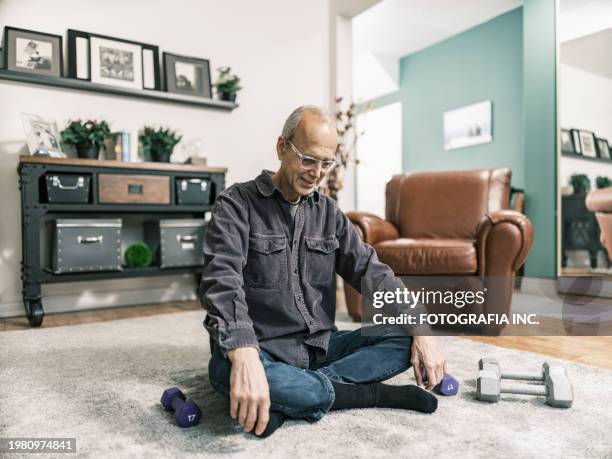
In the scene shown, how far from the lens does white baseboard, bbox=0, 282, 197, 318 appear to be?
118 inches

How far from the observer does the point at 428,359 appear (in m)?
1.29

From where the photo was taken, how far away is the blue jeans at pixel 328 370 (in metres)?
1.15

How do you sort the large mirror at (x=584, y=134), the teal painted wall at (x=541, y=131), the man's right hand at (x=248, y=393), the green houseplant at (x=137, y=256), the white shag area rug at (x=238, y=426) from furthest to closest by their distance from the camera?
the teal painted wall at (x=541, y=131), the large mirror at (x=584, y=134), the green houseplant at (x=137, y=256), the white shag area rug at (x=238, y=426), the man's right hand at (x=248, y=393)

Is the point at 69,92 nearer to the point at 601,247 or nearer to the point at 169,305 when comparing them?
the point at 169,305

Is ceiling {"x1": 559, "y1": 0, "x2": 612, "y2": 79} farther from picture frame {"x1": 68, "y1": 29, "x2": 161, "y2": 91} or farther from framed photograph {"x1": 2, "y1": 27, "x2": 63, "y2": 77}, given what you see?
framed photograph {"x1": 2, "y1": 27, "x2": 63, "y2": 77}

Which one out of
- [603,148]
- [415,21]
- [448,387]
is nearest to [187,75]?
[448,387]

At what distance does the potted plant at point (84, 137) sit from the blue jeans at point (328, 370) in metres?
2.13

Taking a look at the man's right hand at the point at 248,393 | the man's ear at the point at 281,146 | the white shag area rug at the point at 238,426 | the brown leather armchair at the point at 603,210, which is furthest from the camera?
the brown leather armchair at the point at 603,210

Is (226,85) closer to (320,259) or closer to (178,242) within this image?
(178,242)

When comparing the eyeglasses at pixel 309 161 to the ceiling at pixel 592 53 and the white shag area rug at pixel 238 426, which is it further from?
the ceiling at pixel 592 53

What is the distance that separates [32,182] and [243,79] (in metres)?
1.80

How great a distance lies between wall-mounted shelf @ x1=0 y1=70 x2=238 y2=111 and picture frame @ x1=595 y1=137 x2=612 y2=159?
109 inches

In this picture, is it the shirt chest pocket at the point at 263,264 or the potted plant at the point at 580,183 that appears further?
the potted plant at the point at 580,183

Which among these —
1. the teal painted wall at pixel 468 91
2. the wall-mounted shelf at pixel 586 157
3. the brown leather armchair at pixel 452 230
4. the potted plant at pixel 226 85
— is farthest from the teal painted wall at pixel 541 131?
the potted plant at pixel 226 85
